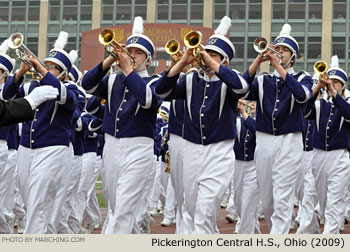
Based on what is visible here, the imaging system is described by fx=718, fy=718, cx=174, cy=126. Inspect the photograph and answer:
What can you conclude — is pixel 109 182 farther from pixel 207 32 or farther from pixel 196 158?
pixel 207 32

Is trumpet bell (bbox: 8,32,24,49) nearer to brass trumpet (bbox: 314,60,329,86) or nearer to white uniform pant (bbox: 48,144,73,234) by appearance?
white uniform pant (bbox: 48,144,73,234)

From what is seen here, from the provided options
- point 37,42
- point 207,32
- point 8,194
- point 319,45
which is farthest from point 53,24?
point 8,194

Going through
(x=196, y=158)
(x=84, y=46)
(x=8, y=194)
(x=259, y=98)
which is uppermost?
(x=84, y=46)

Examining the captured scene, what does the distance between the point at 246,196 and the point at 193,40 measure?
3.47 m

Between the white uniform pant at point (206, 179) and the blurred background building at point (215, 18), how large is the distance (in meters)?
49.0

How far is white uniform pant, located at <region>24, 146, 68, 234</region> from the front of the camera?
8.24 metres

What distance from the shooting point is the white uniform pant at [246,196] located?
970 cm

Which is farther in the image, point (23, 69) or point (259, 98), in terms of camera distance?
point (259, 98)

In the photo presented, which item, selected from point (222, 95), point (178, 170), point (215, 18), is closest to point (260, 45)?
point (222, 95)

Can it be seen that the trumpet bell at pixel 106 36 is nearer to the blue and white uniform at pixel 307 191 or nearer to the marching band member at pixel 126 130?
the marching band member at pixel 126 130

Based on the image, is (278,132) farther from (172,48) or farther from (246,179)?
(246,179)

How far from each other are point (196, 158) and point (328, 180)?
3372 millimetres

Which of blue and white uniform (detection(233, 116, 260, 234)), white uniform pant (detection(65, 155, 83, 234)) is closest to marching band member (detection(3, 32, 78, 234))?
white uniform pant (detection(65, 155, 83, 234))

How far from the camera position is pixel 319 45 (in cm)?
5856
